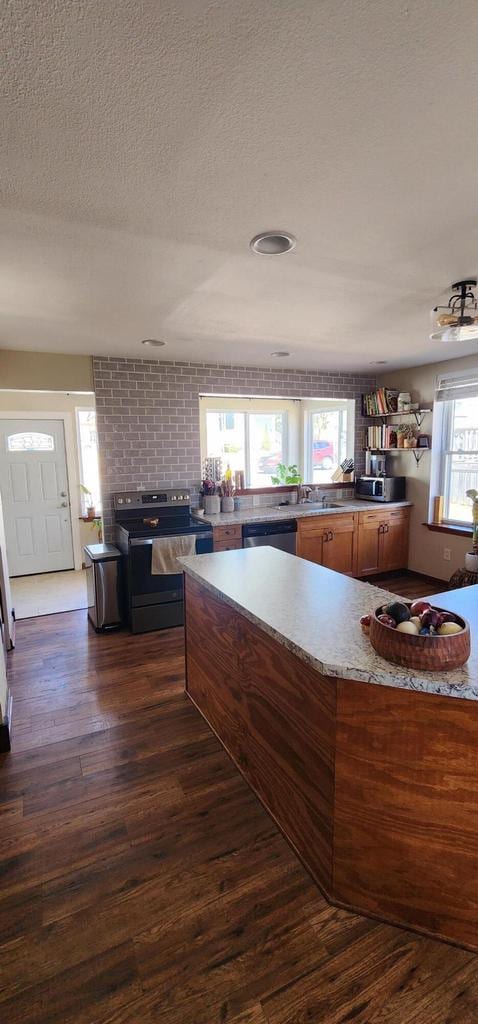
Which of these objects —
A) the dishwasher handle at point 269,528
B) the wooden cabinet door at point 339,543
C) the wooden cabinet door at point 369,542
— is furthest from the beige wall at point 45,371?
the wooden cabinet door at point 369,542

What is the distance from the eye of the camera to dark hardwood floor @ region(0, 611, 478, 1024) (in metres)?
Answer: 1.20

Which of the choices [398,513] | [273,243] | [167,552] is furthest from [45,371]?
[398,513]

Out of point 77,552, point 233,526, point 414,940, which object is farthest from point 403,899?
point 77,552

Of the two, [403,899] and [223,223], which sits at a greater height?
[223,223]

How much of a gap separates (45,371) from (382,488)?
3497 millimetres

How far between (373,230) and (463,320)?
0.83 m

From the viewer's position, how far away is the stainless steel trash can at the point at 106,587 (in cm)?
359

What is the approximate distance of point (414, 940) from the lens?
1.35 m

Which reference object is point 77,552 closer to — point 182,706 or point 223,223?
point 182,706

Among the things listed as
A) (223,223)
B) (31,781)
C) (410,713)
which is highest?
(223,223)

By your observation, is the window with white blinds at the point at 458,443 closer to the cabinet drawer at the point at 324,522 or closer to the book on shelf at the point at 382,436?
the book on shelf at the point at 382,436

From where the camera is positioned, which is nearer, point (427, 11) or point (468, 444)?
point (427, 11)

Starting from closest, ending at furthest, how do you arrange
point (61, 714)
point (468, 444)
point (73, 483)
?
point (61, 714), point (468, 444), point (73, 483)

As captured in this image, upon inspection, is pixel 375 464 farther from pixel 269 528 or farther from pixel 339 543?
pixel 269 528
